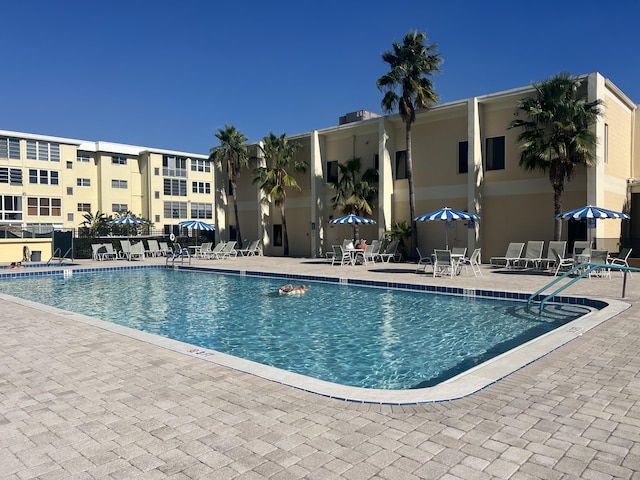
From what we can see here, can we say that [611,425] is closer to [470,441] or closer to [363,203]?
[470,441]

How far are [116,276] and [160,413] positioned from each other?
640 inches

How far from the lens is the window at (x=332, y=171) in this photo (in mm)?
25775

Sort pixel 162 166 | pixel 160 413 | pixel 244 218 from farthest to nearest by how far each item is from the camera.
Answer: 1. pixel 162 166
2. pixel 244 218
3. pixel 160 413

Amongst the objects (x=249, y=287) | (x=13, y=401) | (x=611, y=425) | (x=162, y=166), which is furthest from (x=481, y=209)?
(x=162, y=166)

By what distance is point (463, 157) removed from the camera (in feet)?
67.6

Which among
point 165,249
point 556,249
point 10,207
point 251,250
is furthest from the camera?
point 10,207

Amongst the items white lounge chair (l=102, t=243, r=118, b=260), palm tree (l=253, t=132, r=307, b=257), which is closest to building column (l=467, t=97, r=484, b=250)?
palm tree (l=253, t=132, r=307, b=257)

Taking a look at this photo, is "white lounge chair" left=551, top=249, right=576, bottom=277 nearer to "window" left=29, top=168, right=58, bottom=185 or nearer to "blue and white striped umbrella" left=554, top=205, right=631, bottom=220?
"blue and white striped umbrella" left=554, top=205, right=631, bottom=220

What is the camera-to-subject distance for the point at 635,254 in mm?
17141

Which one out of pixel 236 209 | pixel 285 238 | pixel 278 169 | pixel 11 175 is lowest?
pixel 285 238

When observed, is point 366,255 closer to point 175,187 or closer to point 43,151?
point 43,151

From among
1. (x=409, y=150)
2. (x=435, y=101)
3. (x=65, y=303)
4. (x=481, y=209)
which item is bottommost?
(x=65, y=303)

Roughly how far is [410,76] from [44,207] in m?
36.4

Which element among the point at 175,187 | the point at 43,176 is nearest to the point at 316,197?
the point at 43,176
